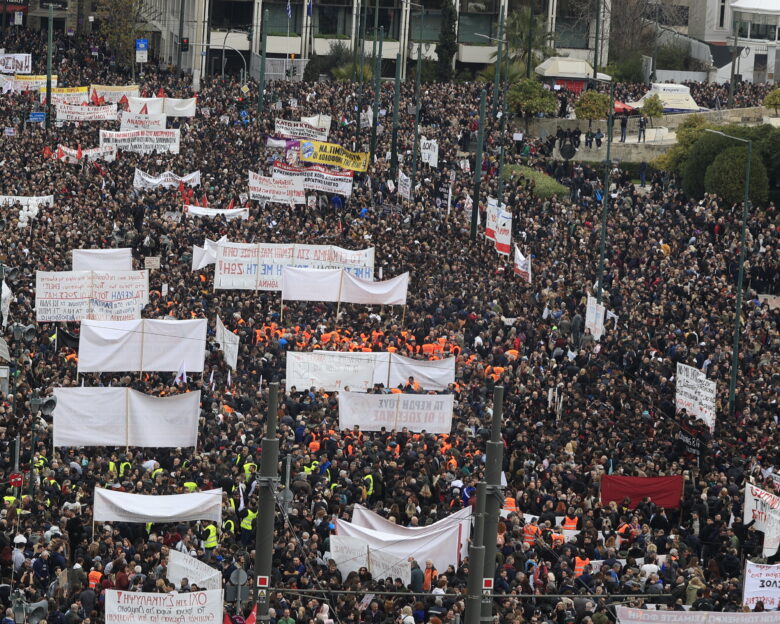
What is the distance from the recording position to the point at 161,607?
20156 millimetres

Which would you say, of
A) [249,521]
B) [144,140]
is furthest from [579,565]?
[144,140]

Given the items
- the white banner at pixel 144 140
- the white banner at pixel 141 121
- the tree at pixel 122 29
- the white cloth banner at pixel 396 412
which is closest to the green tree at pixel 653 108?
the white banner at pixel 141 121

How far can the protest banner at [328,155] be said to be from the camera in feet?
166

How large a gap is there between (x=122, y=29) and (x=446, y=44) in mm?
15443

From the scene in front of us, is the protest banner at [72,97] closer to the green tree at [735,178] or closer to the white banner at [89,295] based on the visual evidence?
the green tree at [735,178]

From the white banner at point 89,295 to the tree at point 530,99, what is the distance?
34.7 meters

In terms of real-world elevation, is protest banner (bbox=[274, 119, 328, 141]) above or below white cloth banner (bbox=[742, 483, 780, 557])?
above

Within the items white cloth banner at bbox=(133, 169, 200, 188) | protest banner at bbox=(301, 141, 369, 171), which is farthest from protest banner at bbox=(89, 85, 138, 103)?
white cloth banner at bbox=(133, 169, 200, 188)

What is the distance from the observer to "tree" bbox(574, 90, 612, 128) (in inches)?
2618

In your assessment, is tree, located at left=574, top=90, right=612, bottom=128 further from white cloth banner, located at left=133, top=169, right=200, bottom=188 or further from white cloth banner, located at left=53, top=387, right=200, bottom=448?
white cloth banner, located at left=53, top=387, right=200, bottom=448

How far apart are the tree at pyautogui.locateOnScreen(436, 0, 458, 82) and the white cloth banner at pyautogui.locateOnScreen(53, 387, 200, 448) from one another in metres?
61.7

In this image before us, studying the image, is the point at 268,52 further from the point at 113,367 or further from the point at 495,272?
the point at 113,367

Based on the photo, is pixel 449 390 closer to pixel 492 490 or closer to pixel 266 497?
pixel 492 490

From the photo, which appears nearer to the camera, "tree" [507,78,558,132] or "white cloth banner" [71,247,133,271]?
"white cloth banner" [71,247,133,271]
